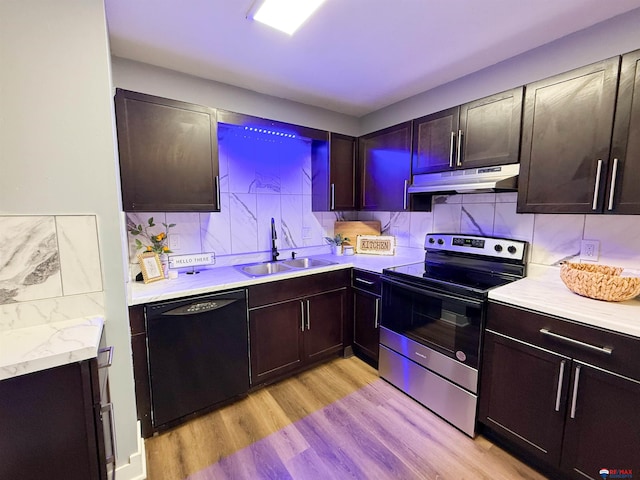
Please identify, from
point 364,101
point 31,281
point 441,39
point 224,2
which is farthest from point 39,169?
point 364,101

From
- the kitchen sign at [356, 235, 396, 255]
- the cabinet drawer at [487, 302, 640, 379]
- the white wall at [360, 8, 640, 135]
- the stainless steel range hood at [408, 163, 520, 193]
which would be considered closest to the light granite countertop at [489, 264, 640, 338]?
the cabinet drawer at [487, 302, 640, 379]

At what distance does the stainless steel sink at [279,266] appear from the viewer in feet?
7.91

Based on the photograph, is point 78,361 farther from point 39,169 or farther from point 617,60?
point 617,60

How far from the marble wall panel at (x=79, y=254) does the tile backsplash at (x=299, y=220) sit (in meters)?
0.77

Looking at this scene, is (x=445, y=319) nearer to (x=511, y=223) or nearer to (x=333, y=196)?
(x=511, y=223)

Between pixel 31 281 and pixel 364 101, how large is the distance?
265 centimetres

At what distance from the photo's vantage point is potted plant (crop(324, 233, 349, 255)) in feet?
9.49

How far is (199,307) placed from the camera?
1.71 metres

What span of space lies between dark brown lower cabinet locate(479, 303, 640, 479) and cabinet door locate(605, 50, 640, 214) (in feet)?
2.21

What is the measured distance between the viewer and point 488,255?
81.2 inches

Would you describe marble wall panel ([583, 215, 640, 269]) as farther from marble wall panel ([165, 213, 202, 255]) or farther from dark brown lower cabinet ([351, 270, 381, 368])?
marble wall panel ([165, 213, 202, 255])

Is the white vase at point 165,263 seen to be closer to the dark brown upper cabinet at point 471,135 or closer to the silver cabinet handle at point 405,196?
the silver cabinet handle at point 405,196

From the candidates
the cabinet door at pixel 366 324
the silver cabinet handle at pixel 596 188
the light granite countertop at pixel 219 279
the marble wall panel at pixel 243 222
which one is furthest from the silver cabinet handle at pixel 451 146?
the marble wall panel at pixel 243 222

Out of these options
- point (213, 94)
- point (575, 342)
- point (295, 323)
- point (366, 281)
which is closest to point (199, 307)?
point (295, 323)
